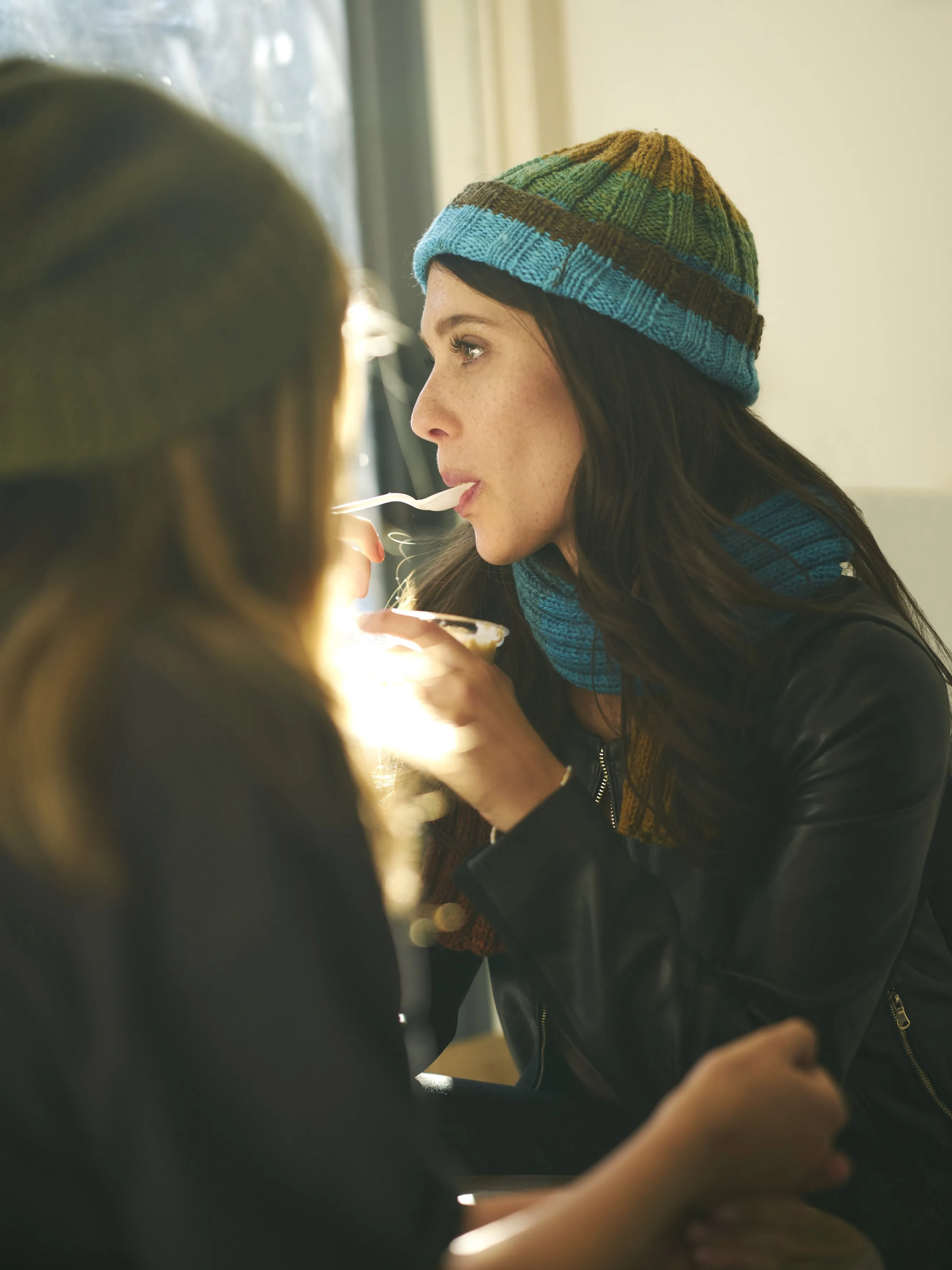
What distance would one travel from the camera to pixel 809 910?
0.88 meters

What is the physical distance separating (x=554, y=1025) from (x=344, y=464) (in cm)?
74

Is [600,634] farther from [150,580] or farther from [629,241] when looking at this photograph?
[150,580]

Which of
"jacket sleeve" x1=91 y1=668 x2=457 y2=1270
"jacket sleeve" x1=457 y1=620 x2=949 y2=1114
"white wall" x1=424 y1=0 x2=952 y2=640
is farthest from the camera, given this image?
"white wall" x1=424 y1=0 x2=952 y2=640

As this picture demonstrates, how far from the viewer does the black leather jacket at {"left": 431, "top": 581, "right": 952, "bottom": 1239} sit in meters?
0.86

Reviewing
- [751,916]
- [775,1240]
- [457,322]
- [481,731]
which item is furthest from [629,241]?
[775,1240]

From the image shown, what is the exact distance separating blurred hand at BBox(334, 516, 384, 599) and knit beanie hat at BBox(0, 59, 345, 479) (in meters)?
0.50

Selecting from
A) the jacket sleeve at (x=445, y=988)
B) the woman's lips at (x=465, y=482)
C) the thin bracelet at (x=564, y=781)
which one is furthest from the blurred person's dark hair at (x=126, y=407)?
the jacket sleeve at (x=445, y=988)

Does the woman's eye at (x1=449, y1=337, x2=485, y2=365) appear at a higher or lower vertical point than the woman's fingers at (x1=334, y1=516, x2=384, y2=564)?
higher

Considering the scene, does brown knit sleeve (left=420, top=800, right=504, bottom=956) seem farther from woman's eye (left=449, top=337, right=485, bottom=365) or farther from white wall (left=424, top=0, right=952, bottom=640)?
white wall (left=424, top=0, right=952, bottom=640)

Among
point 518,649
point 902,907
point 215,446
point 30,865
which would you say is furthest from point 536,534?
point 30,865

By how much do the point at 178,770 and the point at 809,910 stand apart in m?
0.62

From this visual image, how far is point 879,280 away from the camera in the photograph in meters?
1.57

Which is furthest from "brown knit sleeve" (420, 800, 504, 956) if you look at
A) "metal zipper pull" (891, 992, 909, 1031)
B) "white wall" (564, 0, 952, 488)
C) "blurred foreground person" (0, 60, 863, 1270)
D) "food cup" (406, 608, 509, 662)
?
"white wall" (564, 0, 952, 488)

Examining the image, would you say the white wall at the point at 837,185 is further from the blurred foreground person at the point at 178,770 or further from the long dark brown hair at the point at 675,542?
the blurred foreground person at the point at 178,770
